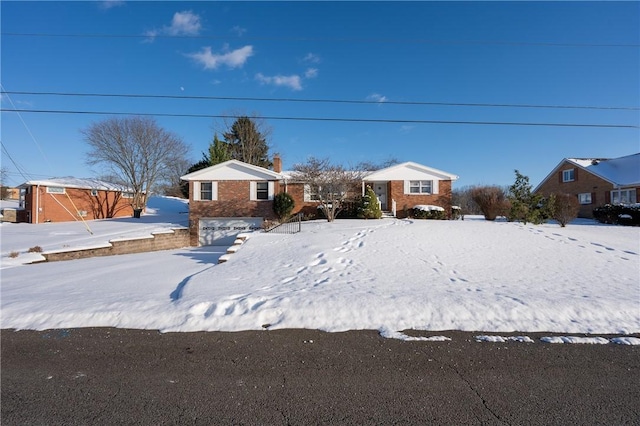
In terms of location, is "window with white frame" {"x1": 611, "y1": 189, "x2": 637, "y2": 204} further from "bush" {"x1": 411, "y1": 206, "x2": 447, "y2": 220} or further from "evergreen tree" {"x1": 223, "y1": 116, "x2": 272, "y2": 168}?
"evergreen tree" {"x1": 223, "y1": 116, "x2": 272, "y2": 168}

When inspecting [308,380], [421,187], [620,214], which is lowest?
[308,380]

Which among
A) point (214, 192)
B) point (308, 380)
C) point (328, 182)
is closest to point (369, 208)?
point (328, 182)

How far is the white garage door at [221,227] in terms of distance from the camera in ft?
68.2

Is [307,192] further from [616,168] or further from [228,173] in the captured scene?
[616,168]

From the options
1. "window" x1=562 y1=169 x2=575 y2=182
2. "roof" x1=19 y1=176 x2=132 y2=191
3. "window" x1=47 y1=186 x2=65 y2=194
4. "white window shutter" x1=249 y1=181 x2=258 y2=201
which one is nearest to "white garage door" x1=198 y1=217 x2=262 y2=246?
"white window shutter" x1=249 y1=181 x2=258 y2=201

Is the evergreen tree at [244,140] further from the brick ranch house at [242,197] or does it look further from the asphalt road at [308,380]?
the asphalt road at [308,380]

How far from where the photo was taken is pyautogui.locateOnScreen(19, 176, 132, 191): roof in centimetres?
2591

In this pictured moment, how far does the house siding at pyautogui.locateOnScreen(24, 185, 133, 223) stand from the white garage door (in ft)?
37.8

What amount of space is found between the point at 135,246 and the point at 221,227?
584 centimetres

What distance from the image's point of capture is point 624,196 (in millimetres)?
24828

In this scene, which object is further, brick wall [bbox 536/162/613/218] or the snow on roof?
brick wall [bbox 536/162/613/218]

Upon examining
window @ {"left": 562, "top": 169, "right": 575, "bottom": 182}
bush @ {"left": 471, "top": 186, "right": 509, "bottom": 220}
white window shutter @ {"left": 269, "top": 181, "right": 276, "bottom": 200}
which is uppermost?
window @ {"left": 562, "top": 169, "right": 575, "bottom": 182}

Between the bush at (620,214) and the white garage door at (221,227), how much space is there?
25229 millimetres

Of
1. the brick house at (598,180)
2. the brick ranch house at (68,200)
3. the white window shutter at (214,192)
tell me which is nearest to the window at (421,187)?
the brick house at (598,180)
